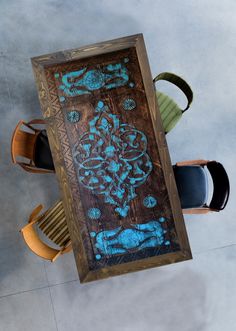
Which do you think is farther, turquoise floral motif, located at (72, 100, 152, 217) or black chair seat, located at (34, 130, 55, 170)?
black chair seat, located at (34, 130, 55, 170)

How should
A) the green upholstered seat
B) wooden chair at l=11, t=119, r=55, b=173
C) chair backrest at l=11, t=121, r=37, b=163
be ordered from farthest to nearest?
1. the green upholstered seat
2. wooden chair at l=11, t=119, r=55, b=173
3. chair backrest at l=11, t=121, r=37, b=163

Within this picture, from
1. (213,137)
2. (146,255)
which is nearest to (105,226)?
(146,255)

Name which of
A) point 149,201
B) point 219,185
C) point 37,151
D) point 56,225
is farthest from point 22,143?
point 219,185

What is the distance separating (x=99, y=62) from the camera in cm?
334

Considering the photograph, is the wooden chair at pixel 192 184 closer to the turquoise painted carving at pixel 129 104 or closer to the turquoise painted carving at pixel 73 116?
the turquoise painted carving at pixel 129 104

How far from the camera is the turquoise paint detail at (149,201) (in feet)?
10.6

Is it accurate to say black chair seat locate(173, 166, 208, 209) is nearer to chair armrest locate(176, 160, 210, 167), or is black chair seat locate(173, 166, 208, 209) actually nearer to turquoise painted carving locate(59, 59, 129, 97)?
chair armrest locate(176, 160, 210, 167)

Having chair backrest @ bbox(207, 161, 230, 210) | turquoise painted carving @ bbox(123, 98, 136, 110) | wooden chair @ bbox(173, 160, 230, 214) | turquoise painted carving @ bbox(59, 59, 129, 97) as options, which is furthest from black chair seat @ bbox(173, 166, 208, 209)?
turquoise painted carving @ bbox(59, 59, 129, 97)

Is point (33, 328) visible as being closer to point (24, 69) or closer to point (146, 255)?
point (146, 255)

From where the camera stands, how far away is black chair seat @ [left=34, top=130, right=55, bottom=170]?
3.62 meters

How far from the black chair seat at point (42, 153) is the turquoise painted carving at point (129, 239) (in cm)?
86

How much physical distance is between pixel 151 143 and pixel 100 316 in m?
1.97

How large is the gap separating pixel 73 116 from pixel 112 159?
0.50 meters

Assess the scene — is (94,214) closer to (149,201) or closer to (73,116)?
(149,201)
